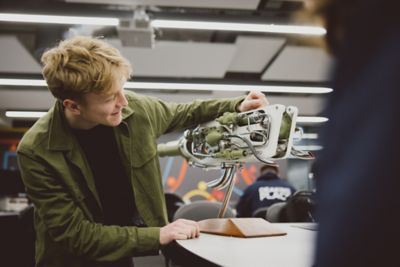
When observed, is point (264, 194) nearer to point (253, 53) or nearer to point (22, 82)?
point (253, 53)

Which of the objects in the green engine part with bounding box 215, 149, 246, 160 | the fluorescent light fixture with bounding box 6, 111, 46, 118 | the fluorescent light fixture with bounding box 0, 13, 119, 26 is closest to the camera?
the green engine part with bounding box 215, 149, 246, 160

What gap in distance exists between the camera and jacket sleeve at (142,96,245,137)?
1498 mm

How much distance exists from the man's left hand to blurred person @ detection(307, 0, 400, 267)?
959 mm

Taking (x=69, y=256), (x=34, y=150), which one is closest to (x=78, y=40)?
(x=34, y=150)

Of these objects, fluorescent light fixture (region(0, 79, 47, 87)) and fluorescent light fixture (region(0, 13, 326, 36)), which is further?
fluorescent light fixture (region(0, 79, 47, 87))

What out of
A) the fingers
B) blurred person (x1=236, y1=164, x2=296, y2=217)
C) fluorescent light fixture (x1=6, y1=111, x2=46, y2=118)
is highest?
the fingers

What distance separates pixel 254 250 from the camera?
0.97 metres

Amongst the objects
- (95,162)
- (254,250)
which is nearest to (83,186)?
(95,162)

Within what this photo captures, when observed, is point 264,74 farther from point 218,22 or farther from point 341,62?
point 341,62

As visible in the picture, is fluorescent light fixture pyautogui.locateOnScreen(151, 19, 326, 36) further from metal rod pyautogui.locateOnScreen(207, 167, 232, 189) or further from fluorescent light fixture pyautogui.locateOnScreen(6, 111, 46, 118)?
fluorescent light fixture pyautogui.locateOnScreen(6, 111, 46, 118)

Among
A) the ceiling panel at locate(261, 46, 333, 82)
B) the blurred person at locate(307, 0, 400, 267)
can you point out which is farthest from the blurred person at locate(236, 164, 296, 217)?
the blurred person at locate(307, 0, 400, 267)

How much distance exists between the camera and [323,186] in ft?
1.29

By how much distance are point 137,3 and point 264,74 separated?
2593mm

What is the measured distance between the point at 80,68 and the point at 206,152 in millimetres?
557
